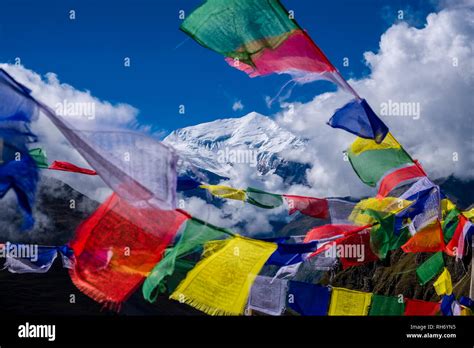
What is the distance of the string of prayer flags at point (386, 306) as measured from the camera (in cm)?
1124

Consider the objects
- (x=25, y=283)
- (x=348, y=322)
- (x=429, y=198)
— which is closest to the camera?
(x=348, y=322)

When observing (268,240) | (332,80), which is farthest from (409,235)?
(332,80)

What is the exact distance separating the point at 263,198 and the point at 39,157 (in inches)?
167

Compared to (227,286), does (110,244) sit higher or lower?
higher

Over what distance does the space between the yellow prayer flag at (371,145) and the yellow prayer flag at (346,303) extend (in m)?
2.48

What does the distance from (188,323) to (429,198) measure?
4748 mm

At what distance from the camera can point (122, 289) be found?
25.0ft

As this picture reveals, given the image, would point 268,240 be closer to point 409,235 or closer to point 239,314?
point 239,314

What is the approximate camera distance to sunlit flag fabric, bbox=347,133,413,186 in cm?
1030

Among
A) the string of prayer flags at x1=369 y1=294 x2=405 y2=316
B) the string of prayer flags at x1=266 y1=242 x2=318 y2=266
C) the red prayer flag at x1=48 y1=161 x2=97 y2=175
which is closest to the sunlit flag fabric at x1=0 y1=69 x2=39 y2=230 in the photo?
the red prayer flag at x1=48 y1=161 x2=97 y2=175

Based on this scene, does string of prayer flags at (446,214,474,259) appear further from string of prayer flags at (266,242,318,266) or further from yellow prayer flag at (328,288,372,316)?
string of prayer flags at (266,242,318,266)

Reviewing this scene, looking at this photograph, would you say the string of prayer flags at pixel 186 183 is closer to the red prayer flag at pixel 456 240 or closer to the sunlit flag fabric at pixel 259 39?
the sunlit flag fabric at pixel 259 39

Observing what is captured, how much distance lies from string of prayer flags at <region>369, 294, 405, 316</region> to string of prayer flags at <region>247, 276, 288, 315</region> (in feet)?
7.26

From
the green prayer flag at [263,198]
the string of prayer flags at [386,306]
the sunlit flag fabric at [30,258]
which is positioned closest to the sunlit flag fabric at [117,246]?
the sunlit flag fabric at [30,258]
